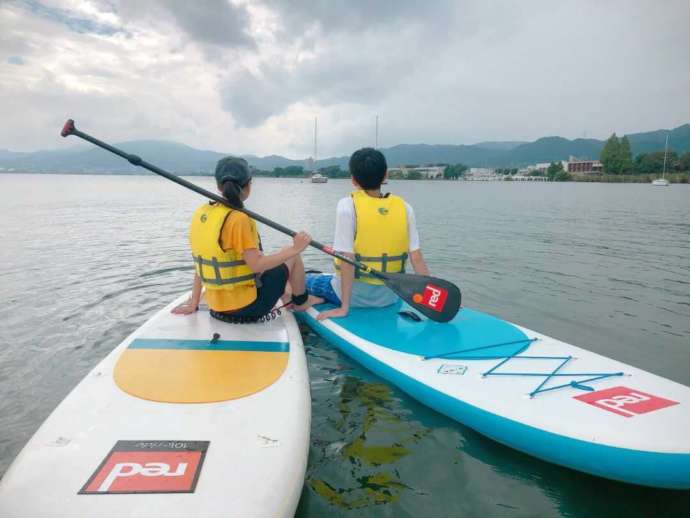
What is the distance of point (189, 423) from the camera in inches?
94.3

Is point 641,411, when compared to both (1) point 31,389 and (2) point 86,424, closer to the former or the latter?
(2) point 86,424

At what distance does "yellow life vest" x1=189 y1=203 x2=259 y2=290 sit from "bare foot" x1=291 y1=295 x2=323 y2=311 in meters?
1.27

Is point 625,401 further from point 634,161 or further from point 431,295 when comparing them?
point 634,161

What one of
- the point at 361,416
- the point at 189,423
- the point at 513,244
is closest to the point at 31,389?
the point at 189,423

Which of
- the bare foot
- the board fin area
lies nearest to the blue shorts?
the bare foot

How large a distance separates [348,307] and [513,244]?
9.59 m

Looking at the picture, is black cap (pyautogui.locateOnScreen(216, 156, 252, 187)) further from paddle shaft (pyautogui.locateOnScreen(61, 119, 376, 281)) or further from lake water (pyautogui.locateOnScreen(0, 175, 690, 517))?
lake water (pyautogui.locateOnScreen(0, 175, 690, 517))

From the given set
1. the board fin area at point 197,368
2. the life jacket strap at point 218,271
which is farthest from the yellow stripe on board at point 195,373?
the life jacket strap at point 218,271

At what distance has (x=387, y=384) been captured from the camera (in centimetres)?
402

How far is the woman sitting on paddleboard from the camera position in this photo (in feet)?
11.3

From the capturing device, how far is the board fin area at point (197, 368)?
2.72 metres

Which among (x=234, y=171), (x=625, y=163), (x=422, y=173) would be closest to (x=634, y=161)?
(x=625, y=163)

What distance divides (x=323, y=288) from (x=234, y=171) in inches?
80.7

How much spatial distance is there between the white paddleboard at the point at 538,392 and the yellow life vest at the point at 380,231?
0.62 m
